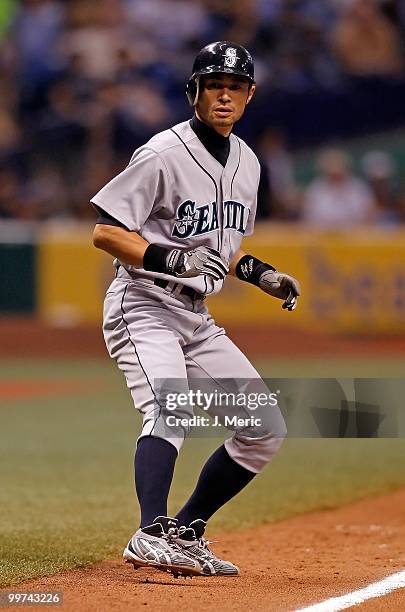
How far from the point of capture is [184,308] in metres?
4.29

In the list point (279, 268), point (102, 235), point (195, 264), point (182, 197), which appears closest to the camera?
point (195, 264)

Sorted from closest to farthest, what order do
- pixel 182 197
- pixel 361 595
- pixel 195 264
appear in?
1. pixel 361 595
2. pixel 195 264
3. pixel 182 197

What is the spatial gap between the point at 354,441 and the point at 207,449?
43.2 inches

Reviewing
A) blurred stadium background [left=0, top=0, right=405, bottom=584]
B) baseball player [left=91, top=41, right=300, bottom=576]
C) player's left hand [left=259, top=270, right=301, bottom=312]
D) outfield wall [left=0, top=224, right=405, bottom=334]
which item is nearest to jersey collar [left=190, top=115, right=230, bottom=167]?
baseball player [left=91, top=41, right=300, bottom=576]

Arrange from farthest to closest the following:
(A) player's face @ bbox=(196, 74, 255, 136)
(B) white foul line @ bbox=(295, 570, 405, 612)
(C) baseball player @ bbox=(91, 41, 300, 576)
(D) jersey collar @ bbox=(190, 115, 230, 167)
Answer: (D) jersey collar @ bbox=(190, 115, 230, 167) < (A) player's face @ bbox=(196, 74, 255, 136) < (C) baseball player @ bbox=(91, 41, 300, 576) < (B) white foul line @ bbox=(295, 570, 405, 612)

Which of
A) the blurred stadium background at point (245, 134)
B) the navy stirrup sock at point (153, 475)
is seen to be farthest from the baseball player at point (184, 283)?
the blurred stadium background at point (245, 134)

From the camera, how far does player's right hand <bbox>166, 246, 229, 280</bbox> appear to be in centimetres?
398

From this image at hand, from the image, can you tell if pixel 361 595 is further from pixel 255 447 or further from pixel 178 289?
pixel 178 289

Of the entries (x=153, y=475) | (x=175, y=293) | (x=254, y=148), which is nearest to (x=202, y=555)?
(x=153, y=475)

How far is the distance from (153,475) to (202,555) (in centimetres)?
40

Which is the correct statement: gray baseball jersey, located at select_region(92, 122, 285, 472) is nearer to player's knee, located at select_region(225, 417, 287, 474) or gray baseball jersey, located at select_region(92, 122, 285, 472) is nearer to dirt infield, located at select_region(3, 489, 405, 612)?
player's knee, located at select_region(225, 417, 287, 474)

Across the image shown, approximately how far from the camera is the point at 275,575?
4.28 m

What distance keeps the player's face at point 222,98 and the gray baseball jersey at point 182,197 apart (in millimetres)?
113

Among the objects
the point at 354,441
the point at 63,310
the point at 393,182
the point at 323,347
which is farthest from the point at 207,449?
the point at 393,182
